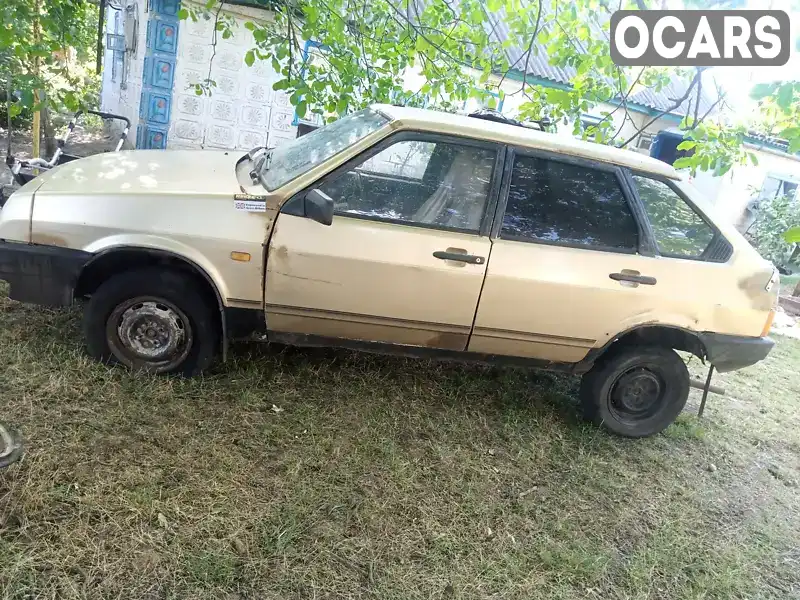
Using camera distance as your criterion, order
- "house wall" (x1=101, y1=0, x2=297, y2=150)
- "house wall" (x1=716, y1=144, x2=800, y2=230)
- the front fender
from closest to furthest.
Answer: the front fender
"house wall" (x1=101, y1=0, x2=297, y2=150)
"house wall" (x1=716, y1=144, x2=800, y2=230)

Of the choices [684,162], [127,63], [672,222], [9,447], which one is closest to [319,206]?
[9,447]

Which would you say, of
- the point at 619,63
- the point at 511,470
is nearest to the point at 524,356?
the point at 511,470

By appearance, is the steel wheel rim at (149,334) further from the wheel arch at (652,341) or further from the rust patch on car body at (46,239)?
the wheel arch at (652,341)

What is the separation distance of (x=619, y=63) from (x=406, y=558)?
13.1 feet

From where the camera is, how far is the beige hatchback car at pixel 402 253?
3221mm

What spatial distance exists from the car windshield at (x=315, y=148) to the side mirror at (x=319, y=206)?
0.23 m

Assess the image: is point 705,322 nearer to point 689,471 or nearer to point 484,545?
point 689,471

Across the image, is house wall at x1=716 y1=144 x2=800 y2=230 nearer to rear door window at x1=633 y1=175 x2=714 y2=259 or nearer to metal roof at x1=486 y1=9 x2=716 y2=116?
metal roof at x1=486 y1=9 x2=716 y2=116

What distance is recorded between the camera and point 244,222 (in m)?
3.23

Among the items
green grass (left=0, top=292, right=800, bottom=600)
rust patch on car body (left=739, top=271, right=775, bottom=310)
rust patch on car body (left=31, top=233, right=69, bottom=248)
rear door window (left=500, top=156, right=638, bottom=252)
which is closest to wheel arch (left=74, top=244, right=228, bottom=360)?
rust patch on car body (left=31, top=233, right=69, bottom=248)

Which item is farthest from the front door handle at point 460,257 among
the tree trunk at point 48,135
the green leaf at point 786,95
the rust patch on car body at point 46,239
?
the tree trunk at point 48,135

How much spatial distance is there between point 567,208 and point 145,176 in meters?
2.52

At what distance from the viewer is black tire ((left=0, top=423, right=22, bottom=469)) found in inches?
106

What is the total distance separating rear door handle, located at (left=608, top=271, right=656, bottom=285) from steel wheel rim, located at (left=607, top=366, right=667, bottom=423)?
66 centimetres
